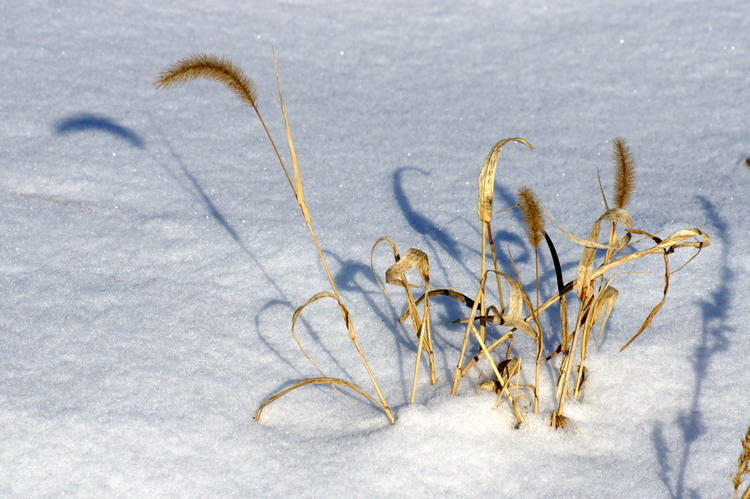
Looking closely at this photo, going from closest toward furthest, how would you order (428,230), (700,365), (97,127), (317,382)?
1. (317,382)
2. (700,365)
3. (428,230)
4. (97,127)

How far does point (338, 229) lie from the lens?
1.75m

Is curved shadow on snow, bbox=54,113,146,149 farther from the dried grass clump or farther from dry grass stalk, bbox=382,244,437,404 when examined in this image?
dry grass stalk, bbox=382,244,437,404

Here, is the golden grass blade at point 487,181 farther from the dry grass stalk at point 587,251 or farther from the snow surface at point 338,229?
the snow surface at point 338,229

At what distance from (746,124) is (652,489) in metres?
1.28

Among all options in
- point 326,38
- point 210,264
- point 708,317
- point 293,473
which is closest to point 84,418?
point 293,473

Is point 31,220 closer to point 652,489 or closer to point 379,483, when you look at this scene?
point 379,483

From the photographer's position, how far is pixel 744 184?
71.9 inches

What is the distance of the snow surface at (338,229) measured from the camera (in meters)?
1.22

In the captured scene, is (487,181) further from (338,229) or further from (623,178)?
(338,229)

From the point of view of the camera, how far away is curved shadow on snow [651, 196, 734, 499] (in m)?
1.18

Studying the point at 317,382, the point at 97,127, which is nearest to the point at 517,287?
the point at 317,382

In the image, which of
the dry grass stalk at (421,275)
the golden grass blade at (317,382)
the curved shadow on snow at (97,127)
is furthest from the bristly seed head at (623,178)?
the curved shadow on snow at (97,127)

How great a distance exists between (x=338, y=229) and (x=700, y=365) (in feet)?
2.63

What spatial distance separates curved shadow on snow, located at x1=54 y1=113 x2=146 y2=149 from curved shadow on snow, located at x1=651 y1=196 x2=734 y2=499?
1.43 m
